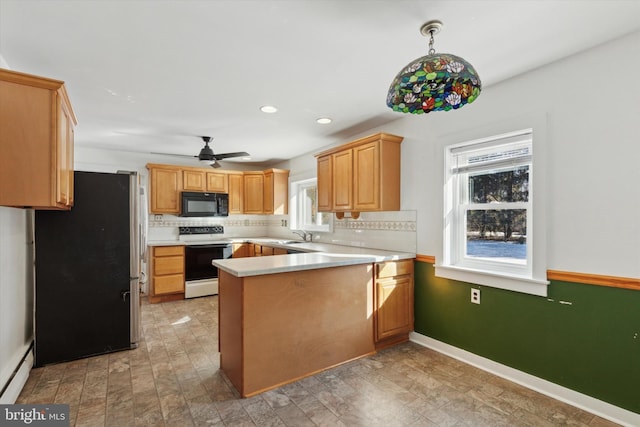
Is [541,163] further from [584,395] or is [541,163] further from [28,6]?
[28,6]

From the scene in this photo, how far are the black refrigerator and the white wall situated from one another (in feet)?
0.36

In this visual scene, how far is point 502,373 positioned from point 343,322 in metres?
1.29

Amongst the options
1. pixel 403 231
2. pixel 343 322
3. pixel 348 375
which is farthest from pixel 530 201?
pixel 348 375

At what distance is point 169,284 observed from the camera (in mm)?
4570

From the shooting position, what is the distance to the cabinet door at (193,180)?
16.8ft

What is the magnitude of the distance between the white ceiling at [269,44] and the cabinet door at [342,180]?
0.67 meters

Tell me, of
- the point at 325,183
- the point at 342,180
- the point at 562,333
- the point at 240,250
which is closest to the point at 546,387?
→ the point at 562,333

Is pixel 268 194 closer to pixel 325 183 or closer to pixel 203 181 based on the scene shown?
pixel 203 181

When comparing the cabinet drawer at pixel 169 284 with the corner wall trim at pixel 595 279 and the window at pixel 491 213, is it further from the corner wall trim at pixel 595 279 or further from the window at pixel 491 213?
the corner wall trim at pixel 595 279

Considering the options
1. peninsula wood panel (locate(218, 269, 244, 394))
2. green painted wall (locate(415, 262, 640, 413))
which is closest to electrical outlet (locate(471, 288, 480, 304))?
green painted wall (locate(415, 262, 640, 413))

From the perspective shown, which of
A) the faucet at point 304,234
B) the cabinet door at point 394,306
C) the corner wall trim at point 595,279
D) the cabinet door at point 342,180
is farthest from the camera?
the faucet at point 304,234

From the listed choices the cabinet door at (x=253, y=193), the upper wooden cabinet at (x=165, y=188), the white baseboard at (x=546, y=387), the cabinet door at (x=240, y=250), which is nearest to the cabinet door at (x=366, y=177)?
the white baseboard at (x=546, y=387)

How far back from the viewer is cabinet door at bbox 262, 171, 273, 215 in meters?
5.45

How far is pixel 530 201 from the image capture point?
2.33 m
